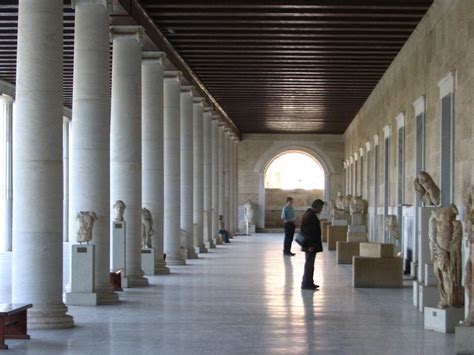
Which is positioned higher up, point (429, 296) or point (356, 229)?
point (356, 229)

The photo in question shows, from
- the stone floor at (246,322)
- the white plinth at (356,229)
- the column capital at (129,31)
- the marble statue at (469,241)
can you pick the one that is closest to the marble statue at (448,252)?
the stone floor at (246,322)

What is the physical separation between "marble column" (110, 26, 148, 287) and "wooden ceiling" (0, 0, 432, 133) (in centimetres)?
103

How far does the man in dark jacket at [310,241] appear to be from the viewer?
19391mm

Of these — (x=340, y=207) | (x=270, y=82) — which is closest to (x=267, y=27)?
(x=270, y=82)

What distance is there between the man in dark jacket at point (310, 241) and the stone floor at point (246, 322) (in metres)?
0.42

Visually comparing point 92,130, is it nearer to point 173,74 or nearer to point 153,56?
point 153,56

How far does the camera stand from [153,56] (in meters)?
24.1

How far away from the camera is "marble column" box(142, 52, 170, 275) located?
2414 centimetres

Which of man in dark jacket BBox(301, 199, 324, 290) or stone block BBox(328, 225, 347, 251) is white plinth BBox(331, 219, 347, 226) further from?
man in dark jacket BBox(301, 199, 324, 290)

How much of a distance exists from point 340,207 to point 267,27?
16.4 m

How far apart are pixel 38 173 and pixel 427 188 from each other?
6.88m

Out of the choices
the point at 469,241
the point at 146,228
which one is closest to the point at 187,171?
the point at 146,228

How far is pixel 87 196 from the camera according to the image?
16.7 metres

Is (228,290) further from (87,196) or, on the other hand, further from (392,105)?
(392,105)
